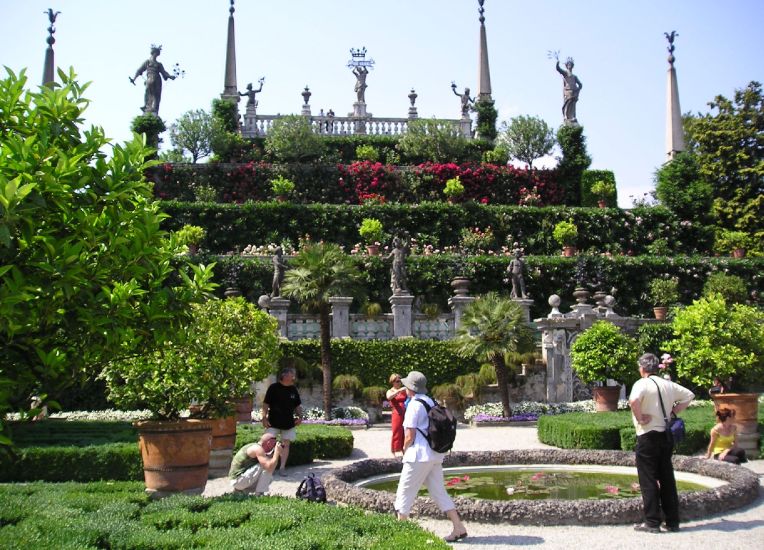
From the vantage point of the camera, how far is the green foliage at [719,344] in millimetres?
12297

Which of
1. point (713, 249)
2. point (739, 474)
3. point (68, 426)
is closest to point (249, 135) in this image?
point (713, 249)

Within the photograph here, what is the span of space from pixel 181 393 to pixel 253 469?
1.10 m

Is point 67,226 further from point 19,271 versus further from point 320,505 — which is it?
point 320,505

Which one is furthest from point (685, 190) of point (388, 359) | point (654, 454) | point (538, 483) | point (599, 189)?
point (654, 454)

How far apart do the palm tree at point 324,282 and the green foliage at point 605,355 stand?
18.0 ft

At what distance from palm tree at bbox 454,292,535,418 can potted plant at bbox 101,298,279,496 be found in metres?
9.02

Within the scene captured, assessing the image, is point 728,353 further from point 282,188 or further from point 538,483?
point 282,188

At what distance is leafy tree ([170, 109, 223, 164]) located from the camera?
37469mm

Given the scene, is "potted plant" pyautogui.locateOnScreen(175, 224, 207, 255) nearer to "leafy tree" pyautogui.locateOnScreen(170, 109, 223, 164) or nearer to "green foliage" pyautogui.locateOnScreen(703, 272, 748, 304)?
"leafy tree" pyautogui.locateOnScreen(170, 109, 223, 164)

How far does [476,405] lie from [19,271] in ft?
52.2

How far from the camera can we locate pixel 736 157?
3719 cm

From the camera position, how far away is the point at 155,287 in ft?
21.1

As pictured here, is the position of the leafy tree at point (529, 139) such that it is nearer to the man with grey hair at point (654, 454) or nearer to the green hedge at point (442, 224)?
the green hedge at point (442, 224)

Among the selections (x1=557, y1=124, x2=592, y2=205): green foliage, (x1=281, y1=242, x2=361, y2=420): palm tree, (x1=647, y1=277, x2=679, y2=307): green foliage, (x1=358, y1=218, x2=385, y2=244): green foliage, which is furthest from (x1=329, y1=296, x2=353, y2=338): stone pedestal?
(x1=557, y1=124, x2=592, y2=205): green foliage
